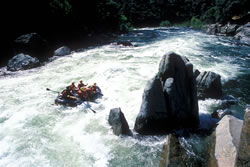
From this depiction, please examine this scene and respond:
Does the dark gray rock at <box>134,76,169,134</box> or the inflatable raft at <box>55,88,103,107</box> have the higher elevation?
the dark gray rock at <box>134,76,169,134</box>

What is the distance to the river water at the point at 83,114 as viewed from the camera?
6719 millimetres

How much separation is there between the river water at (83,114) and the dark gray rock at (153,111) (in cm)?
41

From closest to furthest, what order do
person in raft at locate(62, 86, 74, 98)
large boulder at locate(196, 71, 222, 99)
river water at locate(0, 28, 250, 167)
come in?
river water at locate(0, 28, 250, 167), large boulder at locate(196, 71, 222, 99), person in raft at locate(62, 86, 74, 98)

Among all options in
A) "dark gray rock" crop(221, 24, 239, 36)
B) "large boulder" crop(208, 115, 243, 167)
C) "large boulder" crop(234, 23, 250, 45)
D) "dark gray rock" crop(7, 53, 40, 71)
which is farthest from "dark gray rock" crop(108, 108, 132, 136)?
"dark gray rock" crop(221, 24, 239, 36)

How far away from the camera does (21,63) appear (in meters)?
16.7

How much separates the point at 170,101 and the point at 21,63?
1474cm

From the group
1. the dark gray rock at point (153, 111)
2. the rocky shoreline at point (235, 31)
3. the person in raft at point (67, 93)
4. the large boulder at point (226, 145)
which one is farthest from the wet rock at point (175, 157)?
the rocky shoreline at point (235, 31)

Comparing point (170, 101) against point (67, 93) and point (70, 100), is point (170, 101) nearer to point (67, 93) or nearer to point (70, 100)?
point (70, 100)

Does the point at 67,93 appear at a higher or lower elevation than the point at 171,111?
lower

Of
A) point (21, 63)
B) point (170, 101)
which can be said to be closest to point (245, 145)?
point (170, 101)

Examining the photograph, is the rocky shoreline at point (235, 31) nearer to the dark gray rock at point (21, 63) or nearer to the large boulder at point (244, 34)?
the large boulder at point (244, 34)

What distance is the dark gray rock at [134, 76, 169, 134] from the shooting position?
7.26m

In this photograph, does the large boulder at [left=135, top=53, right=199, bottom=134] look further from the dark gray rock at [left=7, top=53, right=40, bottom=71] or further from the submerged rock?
the dark gray rock at [left=7, top=53, right=40, bottom=71]

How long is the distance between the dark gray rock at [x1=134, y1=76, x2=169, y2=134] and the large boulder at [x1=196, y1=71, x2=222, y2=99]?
3.83 m
